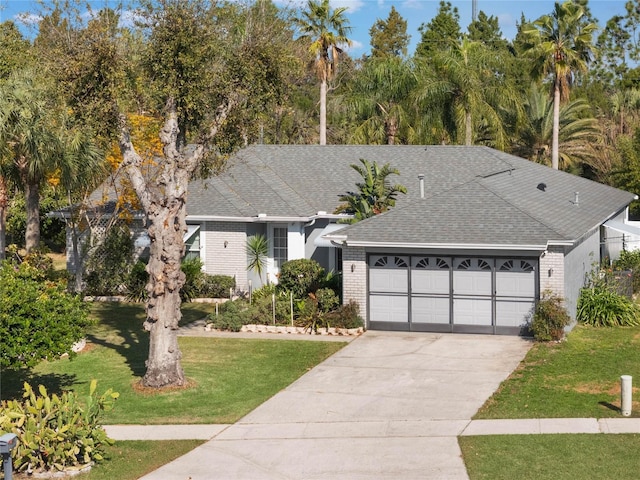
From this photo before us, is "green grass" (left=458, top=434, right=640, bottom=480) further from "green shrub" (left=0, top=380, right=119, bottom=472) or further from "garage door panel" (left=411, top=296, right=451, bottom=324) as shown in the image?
"garage door panel" (left=411, top=296, right=451, bottom=324)

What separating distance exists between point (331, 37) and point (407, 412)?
28.9 m

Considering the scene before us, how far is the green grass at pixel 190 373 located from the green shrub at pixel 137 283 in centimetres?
362

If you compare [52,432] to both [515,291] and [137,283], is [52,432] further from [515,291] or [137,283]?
[137,283]

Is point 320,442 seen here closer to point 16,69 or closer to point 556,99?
point 16,69

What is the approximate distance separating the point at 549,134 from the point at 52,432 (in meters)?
40.3

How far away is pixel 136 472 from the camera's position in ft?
47.1

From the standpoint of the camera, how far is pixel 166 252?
18.9 metres

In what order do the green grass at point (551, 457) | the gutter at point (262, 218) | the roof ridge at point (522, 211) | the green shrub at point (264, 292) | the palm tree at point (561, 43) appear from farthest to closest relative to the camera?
the palm tree at point (561, 43), the gutter at point (262, 218), the green shrub at point (264, 292), the roof ridge at point (522, 211), the green grass at point (551, 457)

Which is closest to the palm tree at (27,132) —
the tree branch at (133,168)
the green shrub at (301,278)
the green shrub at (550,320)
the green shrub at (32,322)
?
the tree branch at (133,168)

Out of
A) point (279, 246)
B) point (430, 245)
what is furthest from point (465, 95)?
point (430, 245)

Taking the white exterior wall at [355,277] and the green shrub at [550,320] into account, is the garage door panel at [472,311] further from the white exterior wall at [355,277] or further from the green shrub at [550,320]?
the white exterior wall at [355,277]

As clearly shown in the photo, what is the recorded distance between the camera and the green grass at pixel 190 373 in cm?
1766

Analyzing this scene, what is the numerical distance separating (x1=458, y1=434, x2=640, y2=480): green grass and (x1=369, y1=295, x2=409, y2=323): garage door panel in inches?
365

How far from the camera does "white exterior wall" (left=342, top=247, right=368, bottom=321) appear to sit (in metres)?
24.9
